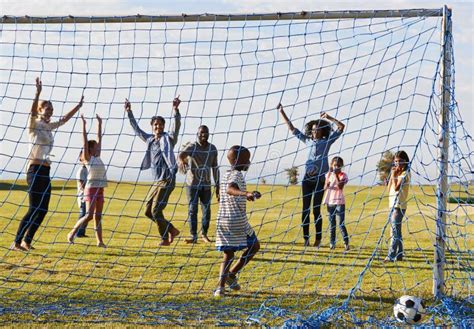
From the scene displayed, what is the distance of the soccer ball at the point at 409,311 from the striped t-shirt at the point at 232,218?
1573 mm

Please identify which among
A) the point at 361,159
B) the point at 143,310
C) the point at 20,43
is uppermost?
the point at 20,43

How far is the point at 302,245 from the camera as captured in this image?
1113 centimetres

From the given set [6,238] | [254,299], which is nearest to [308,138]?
[254,299]

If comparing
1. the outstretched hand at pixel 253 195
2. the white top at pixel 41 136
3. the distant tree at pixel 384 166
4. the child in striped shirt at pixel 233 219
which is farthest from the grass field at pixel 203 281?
the white top at pixel 41 136

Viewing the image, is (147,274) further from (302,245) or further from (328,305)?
(302,245)

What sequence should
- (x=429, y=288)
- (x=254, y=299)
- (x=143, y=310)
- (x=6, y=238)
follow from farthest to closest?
(x=6, y=238), (x=429, y=288), (x=254, y=299), (x=143, y=310)

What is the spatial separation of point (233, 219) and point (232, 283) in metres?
0.65

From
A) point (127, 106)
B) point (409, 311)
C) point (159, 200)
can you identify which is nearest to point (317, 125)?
point (159, 200)

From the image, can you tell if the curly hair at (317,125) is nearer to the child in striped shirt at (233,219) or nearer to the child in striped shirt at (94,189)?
the child in striped shirt at (94,189)

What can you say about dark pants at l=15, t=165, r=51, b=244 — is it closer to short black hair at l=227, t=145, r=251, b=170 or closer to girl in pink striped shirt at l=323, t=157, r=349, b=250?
short black hair at l=227, t=145, r=251, b=170

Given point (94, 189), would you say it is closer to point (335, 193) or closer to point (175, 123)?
point (175, 123)

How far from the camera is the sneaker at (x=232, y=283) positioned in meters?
7.14

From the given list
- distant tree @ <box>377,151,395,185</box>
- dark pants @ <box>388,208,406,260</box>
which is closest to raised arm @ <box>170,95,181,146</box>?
distant tree @ <box>377,151,395,185</box>

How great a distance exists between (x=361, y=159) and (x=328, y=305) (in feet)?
4.38
